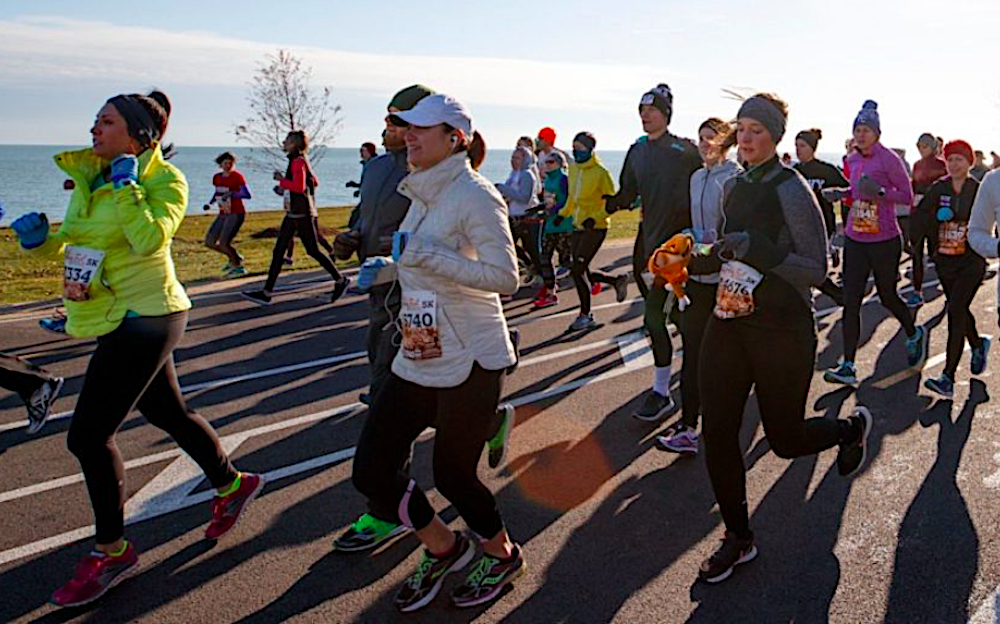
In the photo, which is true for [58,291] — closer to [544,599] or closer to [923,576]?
[544,599]

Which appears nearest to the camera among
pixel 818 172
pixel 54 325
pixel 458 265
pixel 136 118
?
pixel 458 265

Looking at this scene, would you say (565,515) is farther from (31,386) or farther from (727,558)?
Answer: (31,386)

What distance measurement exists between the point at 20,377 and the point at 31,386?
0.08m

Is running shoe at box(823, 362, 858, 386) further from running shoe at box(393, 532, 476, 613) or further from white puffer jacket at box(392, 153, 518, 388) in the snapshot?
white puffer jacket at box(392, 153, 518, 388)

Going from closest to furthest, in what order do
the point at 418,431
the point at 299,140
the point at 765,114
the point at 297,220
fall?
Answer: the point at 418,431 < the point at 765,114 < the point at 299,140 < the point at 297,220

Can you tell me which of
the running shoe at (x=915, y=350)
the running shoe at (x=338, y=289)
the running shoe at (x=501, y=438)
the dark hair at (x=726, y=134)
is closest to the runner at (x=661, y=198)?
the dark hair at (x=726, y=134)

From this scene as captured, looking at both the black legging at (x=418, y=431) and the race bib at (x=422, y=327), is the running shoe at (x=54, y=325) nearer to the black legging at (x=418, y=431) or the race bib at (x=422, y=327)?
the black legging at (x=418, y=431)

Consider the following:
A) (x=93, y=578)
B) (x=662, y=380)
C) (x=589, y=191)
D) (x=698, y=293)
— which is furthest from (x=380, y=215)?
(x=589, y=191)

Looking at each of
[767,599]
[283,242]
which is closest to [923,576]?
[767,599]

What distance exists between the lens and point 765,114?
406cm

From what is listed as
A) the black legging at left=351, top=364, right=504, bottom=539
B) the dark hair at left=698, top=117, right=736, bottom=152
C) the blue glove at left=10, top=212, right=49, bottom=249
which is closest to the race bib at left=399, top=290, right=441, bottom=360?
the black legging at left=351, top=364, right=504, bottom=539

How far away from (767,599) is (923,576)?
767mm

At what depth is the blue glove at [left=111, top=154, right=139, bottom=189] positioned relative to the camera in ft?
12.4

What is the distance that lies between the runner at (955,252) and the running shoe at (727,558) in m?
3.57
